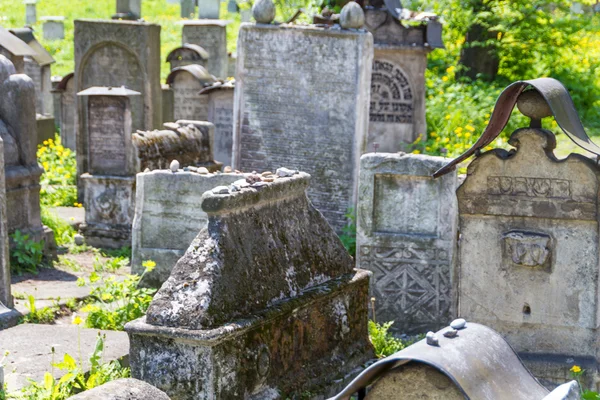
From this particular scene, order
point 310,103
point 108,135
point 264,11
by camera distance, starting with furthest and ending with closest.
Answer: point 108,135 → point 264,11 → point 310,103

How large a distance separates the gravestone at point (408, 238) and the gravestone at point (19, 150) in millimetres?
3230

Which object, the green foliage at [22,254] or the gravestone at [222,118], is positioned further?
the gravestone at [222,118]

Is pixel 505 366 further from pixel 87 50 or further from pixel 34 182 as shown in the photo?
pixel 87 50

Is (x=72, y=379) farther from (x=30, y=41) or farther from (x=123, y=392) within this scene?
(x=30, y=41)

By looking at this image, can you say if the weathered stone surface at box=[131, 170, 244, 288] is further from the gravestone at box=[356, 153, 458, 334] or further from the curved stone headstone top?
the curved stone headstone top

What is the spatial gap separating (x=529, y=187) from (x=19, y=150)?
209 inches

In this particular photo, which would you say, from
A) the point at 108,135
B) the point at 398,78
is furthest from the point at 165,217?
the point at 398,78

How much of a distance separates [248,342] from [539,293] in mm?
1746

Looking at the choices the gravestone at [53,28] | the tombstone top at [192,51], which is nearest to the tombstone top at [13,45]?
the tombstone top at [192,51]

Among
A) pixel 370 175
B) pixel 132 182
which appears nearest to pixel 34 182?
pixel 132 182

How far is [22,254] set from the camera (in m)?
9.47

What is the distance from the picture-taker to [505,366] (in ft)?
13.4

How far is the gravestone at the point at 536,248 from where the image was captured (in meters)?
5.84

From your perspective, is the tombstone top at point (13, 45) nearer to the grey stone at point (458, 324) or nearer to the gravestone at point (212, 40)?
the gravestone at point (212, 40)
